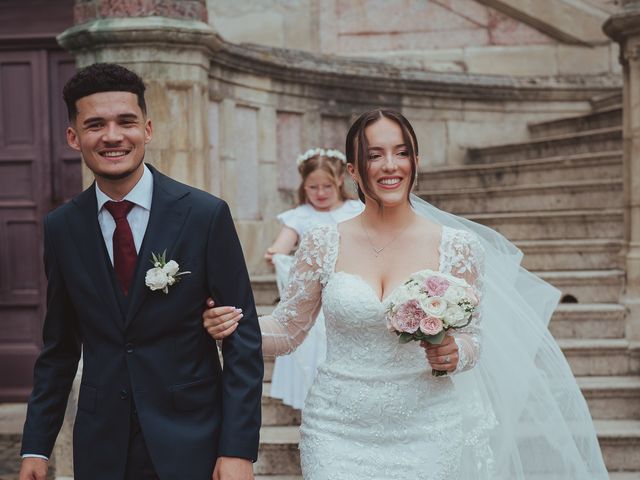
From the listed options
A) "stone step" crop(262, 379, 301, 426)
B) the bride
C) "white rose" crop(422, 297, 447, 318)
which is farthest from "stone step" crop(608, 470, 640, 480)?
"white rose" crop(422, 297, 447, 318)

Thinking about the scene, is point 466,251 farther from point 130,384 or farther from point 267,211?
point 267,211

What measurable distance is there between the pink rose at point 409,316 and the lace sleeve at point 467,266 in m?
0.37

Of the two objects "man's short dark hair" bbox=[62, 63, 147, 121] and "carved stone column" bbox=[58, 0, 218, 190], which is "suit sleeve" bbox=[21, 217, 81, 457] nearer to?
"man's short dark hair" bbox=[62, 63, 147, 121]

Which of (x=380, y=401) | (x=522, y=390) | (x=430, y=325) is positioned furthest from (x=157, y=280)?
(x=522, y=390)

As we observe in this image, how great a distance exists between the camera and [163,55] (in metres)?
5.79

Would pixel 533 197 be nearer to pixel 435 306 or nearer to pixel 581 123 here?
pixel 581 123

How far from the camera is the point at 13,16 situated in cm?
805

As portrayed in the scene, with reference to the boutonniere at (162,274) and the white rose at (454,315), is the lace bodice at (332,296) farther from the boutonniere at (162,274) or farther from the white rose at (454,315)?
the boutonniere at (162,274)

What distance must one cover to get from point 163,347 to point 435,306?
34.6 inches

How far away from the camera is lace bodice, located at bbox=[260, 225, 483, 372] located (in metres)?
3.19

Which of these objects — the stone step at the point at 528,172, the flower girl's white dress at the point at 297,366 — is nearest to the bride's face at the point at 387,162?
the flower girl's white dress at the point at 297,366

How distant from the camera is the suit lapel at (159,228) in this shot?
2.69 meters

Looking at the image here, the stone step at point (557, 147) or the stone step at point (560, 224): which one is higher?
the stone step at point (557, 147)

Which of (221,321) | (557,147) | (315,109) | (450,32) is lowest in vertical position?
(221,321)
